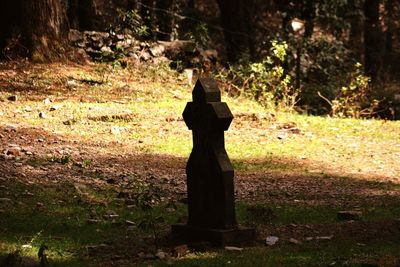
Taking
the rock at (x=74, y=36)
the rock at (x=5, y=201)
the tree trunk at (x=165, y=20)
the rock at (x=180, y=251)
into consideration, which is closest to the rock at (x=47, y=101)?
the rock at (x=74, y=36)

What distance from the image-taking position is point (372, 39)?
98.3 ft

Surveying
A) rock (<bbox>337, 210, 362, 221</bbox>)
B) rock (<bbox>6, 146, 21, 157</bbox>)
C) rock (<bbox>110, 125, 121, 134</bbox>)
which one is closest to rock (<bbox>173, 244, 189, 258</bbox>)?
rock (<bbox>337, 210, 362, 221</bbox>)

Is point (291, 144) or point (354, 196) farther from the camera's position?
point (291, 144)

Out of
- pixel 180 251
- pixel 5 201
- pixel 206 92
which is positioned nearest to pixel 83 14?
pixel 5 201

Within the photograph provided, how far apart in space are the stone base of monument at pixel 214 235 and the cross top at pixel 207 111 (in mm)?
858

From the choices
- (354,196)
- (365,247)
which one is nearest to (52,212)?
(365,247)

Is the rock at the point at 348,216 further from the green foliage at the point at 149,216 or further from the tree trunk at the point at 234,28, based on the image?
the tree trunk at the point at 234,28

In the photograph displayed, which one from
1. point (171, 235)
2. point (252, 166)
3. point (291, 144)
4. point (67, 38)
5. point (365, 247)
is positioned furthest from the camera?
point (67, 38)

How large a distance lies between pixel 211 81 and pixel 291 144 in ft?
21.5

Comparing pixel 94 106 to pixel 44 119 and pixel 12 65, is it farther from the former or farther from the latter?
pixel 12 65

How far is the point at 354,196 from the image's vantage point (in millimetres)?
9719

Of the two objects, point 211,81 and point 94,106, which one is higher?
point 211,81

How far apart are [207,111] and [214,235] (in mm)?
1048

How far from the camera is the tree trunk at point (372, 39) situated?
30.0 m
